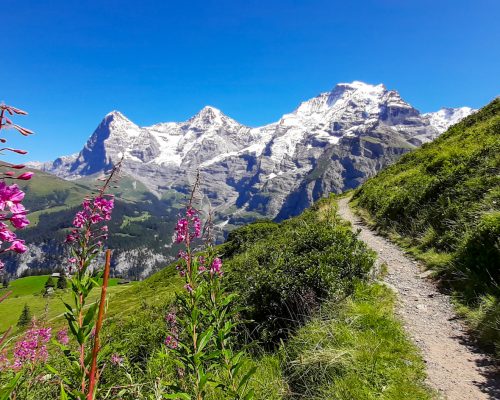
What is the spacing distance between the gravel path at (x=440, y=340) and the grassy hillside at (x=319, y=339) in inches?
13.5

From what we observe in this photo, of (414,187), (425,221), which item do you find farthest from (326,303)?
(414,187)

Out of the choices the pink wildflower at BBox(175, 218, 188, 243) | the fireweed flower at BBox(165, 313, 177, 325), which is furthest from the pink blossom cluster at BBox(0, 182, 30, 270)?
the fireweed flower at BBox(165, 313, 177, 325)

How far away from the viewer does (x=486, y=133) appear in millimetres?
20734

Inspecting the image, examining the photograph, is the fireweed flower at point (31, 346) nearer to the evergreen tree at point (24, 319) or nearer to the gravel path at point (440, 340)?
the evergreen tree at point (24, 319)

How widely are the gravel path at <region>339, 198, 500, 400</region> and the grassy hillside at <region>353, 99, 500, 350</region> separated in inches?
17.5

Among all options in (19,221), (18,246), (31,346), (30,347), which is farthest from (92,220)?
(30,347)

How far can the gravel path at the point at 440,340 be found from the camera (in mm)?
6023

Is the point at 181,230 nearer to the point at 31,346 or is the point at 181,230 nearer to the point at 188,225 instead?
the point at 188,225

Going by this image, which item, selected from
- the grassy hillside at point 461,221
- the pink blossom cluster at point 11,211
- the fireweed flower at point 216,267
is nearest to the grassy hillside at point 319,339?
the fireweed flower at point 216,267

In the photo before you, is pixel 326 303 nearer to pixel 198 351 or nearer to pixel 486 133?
pixel 198 351

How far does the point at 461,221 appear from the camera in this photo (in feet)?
38.2

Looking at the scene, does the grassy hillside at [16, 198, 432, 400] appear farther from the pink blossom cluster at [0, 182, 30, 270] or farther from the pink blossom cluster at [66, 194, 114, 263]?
the pink blossom cluster at [0, 182, 30, 270]

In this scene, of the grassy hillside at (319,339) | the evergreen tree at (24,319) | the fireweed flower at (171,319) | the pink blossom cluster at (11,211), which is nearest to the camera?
the pink blossom cluster at (11,211)

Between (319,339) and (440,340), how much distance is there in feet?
8.86
